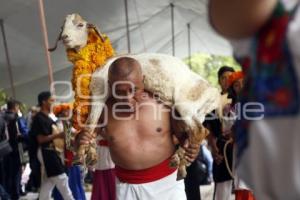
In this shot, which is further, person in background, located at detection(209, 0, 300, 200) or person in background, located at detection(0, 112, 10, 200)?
person in background, located at detection(0, 112, 10, 200)

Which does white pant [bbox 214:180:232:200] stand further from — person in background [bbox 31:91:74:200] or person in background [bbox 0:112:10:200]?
person in background [bbox 0:112:10:200]

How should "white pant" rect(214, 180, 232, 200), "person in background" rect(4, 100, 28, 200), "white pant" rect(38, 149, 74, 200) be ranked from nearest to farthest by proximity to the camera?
1. "white pant" rect(214, 180, 232, 200)
2. "white pant" rect(38, 149, 74, 200)
3. "person in background" rect(4, 100, 28, 200)

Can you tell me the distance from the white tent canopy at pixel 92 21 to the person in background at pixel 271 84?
3.57 m

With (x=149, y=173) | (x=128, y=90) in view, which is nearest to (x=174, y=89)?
(x=128, y=90)

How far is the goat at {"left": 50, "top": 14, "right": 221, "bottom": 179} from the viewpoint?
2.48 m

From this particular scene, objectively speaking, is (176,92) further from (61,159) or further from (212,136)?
(61,159)

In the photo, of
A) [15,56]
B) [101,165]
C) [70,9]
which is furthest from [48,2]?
[101,165]

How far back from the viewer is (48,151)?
455 centimetres

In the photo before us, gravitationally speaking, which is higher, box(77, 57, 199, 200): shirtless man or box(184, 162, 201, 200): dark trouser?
box(77, 57, 199, 200): shirtless man

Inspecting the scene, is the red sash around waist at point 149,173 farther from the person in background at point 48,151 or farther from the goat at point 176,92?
the person in background at point 48,151

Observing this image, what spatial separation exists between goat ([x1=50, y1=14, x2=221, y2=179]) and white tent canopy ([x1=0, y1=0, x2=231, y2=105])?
73.4 inches

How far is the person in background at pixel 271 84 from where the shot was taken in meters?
0.80

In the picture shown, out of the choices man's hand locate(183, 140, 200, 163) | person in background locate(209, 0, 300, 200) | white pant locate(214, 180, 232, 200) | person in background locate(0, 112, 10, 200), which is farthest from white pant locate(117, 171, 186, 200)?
person in background locate(0, 112, 10, 200)

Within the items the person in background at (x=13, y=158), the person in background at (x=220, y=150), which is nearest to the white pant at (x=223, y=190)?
the person in background at (x=220, y=150)
